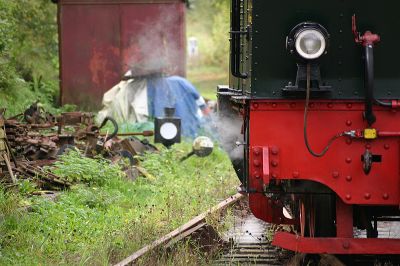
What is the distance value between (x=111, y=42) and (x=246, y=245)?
13.1 metres

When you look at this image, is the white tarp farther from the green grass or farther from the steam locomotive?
the steam locomotive

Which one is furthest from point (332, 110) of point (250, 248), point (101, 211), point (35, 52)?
point (35, 52)

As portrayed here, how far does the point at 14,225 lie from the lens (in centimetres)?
793

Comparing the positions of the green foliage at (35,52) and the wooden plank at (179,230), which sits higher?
the green foliage at (35,52)

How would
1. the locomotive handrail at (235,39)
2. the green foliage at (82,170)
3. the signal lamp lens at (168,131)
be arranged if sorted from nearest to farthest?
the locomotive handrail at (235,39) < the green foliage at (82,170) < the signal lamp lens at (168,131)

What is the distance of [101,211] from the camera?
9.41 meters

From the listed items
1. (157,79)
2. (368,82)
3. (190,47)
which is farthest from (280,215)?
(190,47)

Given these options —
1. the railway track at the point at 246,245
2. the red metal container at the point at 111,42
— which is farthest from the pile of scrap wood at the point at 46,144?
the red metal container at the point at 111,42

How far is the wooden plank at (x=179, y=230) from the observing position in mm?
6971

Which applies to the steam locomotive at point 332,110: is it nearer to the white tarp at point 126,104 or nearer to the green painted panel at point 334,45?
the green painted panel at point 334,45

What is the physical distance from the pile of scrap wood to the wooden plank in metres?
1.84

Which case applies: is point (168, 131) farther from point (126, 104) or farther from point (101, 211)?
point (101, 211)

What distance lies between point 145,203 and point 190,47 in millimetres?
38652

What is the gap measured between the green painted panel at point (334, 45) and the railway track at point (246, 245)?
4.51 ft
